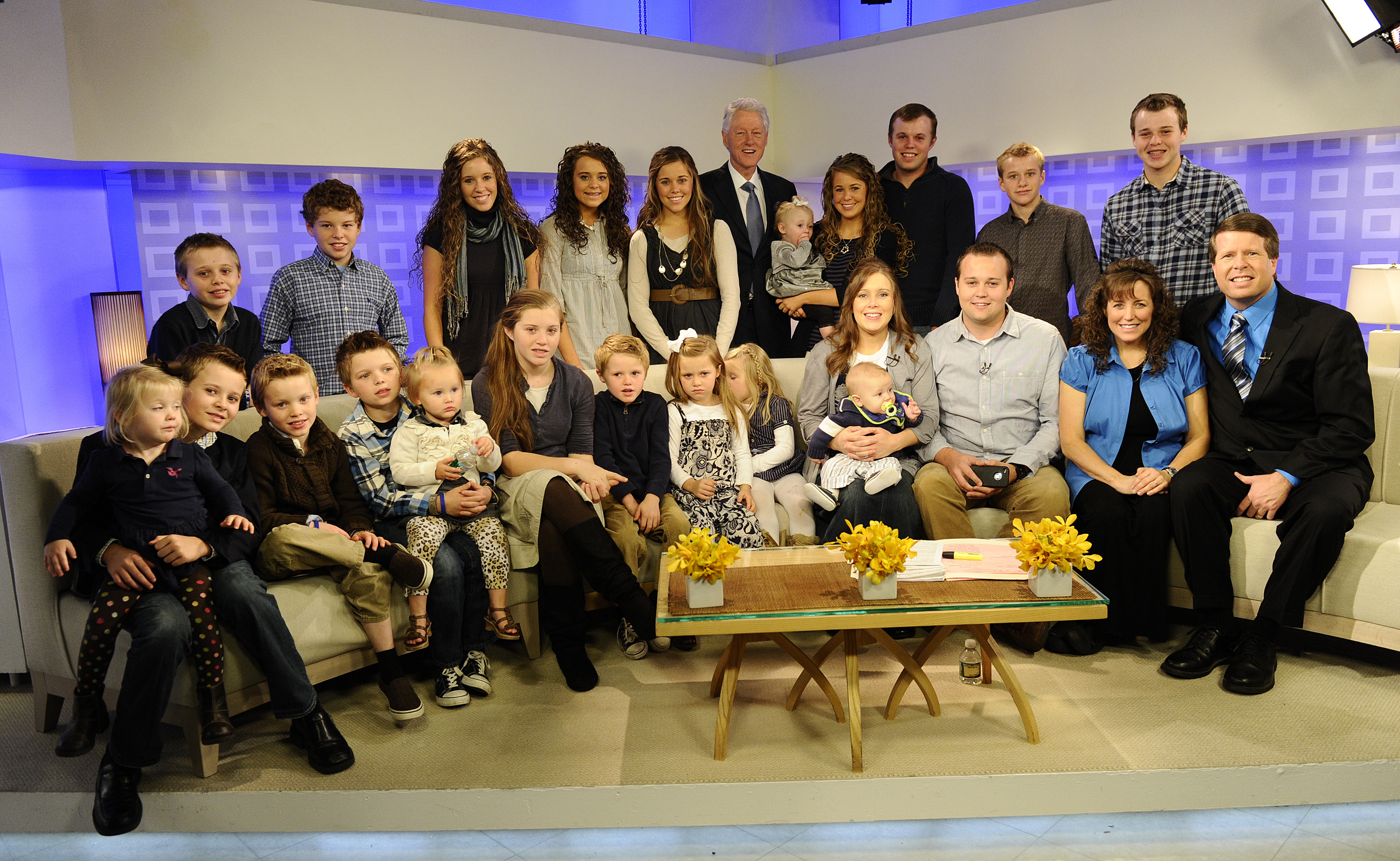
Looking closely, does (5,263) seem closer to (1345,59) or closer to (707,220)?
(707,220)

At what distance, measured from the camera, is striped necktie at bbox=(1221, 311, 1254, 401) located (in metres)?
3.65

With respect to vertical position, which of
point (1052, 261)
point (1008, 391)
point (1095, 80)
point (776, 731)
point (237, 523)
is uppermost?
point (1095, 80)

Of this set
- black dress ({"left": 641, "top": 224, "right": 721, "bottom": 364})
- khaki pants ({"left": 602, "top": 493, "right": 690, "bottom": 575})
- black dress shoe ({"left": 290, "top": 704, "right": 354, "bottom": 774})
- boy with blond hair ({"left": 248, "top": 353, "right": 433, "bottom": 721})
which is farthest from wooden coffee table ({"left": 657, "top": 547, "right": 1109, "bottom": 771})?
black dress ({"left": 641, "top": 224, "right": 721, "bottom": 364})

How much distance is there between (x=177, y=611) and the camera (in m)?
2.73

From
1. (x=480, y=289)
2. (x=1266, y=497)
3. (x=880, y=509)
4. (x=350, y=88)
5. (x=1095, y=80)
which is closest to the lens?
(x=1266, y=497)

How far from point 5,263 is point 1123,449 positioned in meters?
5.47

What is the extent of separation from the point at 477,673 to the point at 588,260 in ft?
6.72

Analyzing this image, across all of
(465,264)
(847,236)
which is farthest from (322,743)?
(847,236)

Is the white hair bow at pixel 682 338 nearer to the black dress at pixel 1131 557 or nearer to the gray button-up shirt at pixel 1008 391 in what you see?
the gray button-up shirt at pixel 1008 391

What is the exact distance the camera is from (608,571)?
3.40 m

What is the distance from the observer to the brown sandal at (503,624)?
11.2 feet

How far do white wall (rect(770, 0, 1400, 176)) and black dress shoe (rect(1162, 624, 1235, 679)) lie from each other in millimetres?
3241

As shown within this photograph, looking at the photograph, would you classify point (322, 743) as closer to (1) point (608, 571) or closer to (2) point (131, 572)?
(2) point (131, 572)

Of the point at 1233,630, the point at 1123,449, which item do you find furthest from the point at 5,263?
the point at 1233,630
